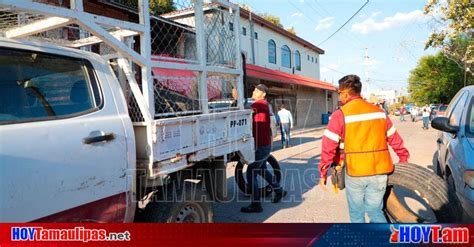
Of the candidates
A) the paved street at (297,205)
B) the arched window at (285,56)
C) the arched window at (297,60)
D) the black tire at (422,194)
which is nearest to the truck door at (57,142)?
the paved street at (297,205)

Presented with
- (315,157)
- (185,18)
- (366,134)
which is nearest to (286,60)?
(315,157)

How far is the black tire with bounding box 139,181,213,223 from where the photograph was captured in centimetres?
298

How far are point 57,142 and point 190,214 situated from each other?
5.13ft

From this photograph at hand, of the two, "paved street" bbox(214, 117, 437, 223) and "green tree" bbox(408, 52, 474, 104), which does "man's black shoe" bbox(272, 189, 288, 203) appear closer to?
"paved street" bbox(214, 117, 437, 223)

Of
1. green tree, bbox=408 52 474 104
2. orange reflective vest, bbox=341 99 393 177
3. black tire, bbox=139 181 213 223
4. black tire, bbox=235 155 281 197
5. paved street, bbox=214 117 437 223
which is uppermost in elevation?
green tree, bbox=408 52 474 104

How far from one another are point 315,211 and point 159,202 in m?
2.63

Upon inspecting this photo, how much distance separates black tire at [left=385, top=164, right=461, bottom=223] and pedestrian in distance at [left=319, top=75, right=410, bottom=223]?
0.24m

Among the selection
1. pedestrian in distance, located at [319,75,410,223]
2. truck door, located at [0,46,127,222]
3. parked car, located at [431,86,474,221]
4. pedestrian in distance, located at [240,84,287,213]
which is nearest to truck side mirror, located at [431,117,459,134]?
parked car, located at [431,86,474,221]

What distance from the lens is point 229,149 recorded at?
4.07m

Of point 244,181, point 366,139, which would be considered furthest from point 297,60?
point 366,139

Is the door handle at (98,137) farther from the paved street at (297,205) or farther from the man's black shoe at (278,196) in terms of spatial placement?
the man's black shoe at (278,196)

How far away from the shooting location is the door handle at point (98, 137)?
229cm

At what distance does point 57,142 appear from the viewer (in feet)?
6.86

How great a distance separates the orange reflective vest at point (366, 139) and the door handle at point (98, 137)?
6.52 ft
